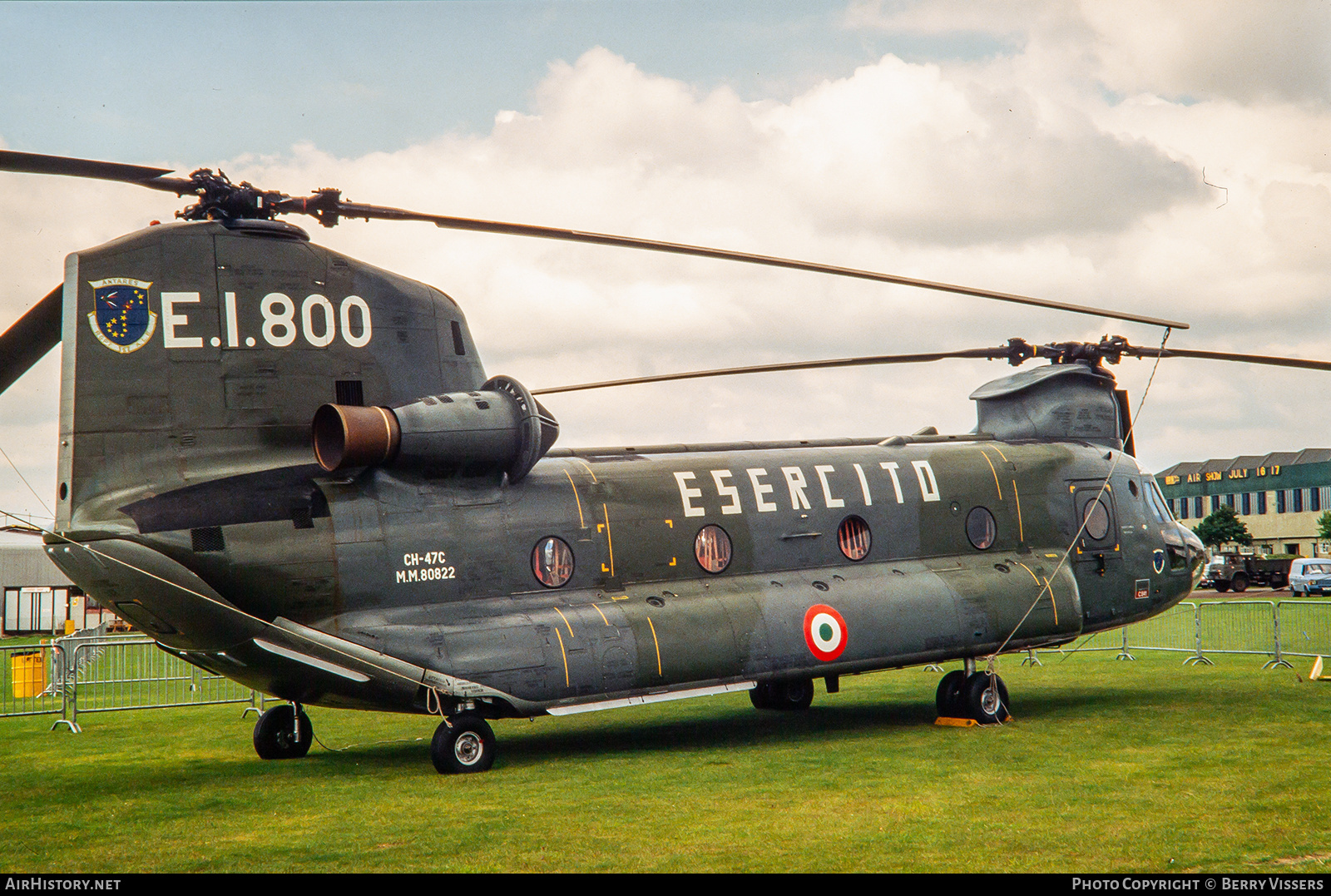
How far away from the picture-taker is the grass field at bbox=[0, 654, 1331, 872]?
29.9 ft

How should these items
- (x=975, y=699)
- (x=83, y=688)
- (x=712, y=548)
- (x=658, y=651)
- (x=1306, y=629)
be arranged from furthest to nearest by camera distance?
(x=1306, y=629)
(x=83, y=688)
(x=975, y=699)
(x=712, y=548)
(x=658, y=651)

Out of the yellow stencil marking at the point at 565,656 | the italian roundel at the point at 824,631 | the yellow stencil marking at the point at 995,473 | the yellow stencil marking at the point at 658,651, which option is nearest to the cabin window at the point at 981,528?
the yellow stencil marking at the point at 995,473

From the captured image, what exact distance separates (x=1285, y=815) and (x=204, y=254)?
1308cm

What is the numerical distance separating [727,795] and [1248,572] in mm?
56149

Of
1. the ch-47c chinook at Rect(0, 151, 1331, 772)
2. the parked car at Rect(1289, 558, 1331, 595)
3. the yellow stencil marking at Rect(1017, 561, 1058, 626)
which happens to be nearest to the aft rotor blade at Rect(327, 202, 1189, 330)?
the ch-47c chinook at Rect(0, 151, 1331, 772)

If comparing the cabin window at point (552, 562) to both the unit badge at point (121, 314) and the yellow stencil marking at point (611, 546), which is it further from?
the unit badge at point (121, 314)

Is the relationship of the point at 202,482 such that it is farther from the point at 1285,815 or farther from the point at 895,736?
the point at 1285,815

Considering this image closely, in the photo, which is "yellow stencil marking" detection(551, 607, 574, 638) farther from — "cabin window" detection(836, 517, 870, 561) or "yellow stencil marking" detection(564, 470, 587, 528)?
"cabin window" detection(836, 517, 870, 561)

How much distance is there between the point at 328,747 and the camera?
1641 centimetres

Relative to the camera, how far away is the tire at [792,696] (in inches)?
764

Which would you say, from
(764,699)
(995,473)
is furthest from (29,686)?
(995,473)

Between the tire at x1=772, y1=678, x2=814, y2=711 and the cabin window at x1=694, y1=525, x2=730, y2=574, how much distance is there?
4200mm

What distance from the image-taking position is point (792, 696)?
63.7 feet

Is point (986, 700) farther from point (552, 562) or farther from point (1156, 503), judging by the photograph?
point (552, 562)
